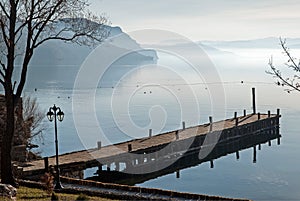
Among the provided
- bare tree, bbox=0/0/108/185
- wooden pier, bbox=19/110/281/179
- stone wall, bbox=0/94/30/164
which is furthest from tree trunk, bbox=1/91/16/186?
stone wall, bbox=0/94/30/164

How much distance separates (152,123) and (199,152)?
20.0 meters

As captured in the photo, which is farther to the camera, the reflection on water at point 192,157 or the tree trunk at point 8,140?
the reflection on water at point 192,157

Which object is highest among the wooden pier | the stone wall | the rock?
the stone wall

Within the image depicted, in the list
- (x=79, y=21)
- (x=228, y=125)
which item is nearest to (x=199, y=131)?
(x=228, y=125)

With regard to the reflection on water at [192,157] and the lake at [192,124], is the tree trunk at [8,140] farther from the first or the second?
the reflection on water at [192,157]

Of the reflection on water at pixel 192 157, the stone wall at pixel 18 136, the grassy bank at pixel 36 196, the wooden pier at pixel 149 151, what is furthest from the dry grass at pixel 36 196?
the reflection on water at pixel 192 157

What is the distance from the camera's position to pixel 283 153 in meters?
46.3

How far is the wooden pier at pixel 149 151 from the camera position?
29.0 metres

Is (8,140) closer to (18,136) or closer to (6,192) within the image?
(6,192)

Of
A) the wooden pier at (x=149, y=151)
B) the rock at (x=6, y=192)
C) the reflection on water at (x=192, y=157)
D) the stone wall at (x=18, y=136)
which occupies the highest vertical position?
the stone wall at (x=18, y=136)

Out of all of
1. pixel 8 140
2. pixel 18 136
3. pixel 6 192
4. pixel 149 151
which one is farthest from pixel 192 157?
pixel 6 192

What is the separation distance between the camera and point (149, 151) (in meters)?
37.7

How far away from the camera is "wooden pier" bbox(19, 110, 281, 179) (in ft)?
95.3

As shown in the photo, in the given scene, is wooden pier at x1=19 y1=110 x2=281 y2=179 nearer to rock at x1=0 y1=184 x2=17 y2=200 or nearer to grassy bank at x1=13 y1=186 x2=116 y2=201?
grassy bank at x1=13 y1=186 x2=116 y2=201
